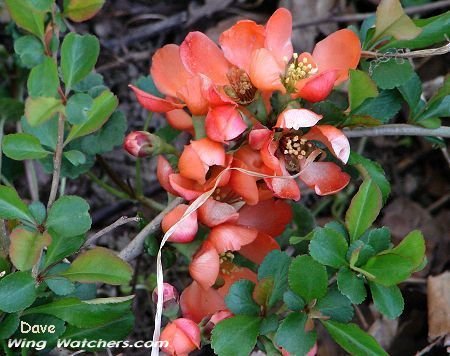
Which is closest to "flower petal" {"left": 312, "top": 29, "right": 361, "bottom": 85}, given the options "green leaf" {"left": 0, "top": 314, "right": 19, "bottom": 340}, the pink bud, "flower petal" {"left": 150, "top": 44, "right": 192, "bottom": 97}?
"flower petal" {"left": 150, "top": 44, "right": 192, "bottom": 97}

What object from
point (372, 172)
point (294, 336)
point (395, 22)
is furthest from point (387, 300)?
point (395, 22)

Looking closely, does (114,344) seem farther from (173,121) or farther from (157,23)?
(157,23)

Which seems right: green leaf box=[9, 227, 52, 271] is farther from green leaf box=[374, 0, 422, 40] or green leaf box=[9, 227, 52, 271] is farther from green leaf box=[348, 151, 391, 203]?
green leaf box=[374, 0, 422, 40]

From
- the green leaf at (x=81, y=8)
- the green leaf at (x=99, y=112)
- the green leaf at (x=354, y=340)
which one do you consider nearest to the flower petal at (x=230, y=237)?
the green leaf at (x=354, y=340)

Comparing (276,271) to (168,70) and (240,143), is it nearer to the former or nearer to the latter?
(240,143)

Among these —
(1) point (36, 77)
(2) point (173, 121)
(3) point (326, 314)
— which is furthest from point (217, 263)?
(1) point (36, 77)

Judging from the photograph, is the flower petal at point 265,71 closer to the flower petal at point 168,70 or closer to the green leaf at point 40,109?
the flower petal at point 168,70
